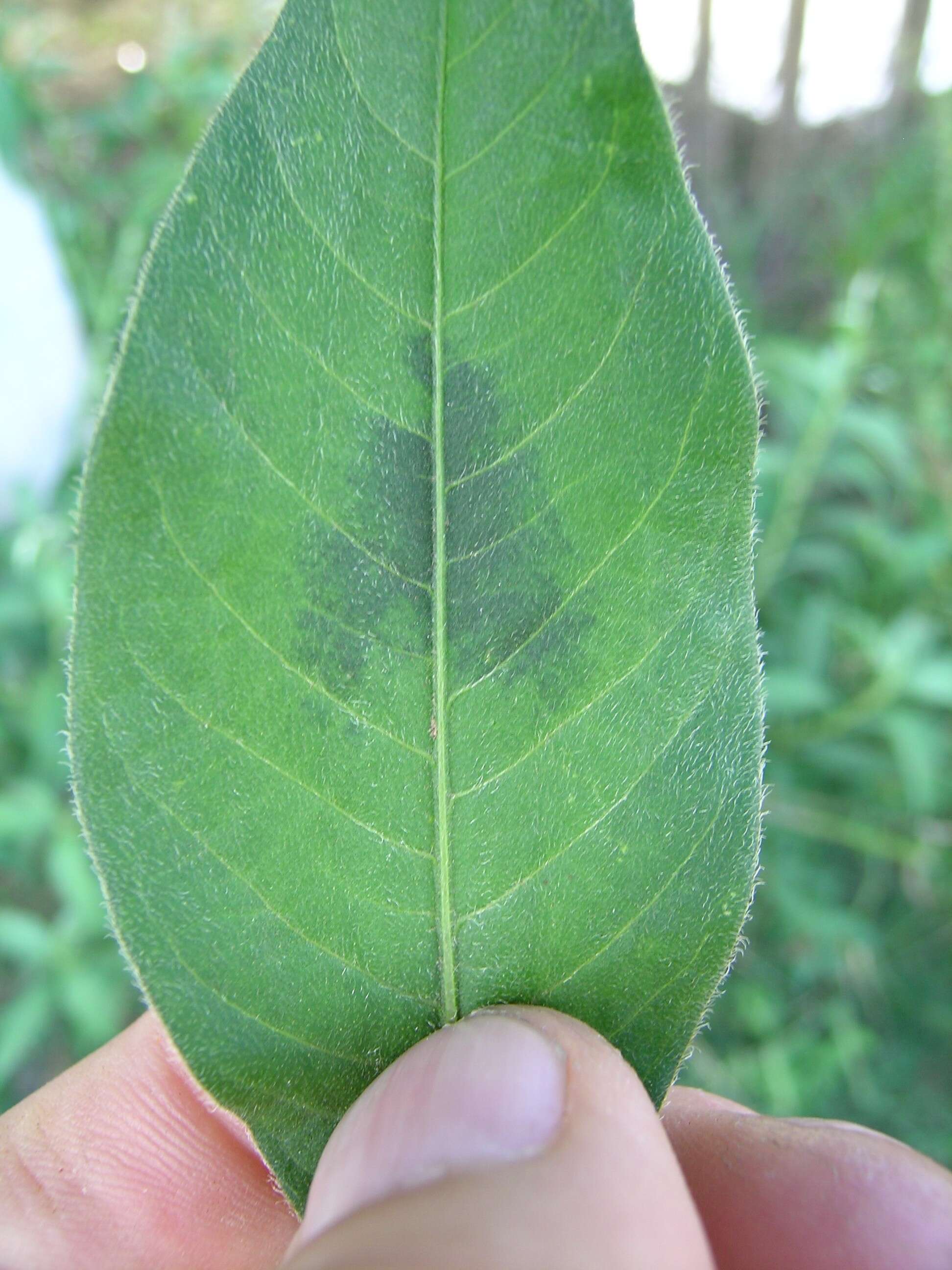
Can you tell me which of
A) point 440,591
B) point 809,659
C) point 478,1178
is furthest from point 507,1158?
point 809,659

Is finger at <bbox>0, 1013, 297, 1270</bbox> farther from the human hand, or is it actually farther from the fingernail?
the fingernail

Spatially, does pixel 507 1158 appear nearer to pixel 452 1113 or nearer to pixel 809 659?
pixel 452 1113

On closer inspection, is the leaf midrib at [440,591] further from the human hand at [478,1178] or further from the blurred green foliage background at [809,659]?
the blurred green foliage background at [809,659]

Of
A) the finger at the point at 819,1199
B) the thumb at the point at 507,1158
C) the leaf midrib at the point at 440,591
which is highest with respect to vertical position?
the leaf midrib at the point at 440,591

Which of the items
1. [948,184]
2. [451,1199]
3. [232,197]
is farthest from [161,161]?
[451,1199]

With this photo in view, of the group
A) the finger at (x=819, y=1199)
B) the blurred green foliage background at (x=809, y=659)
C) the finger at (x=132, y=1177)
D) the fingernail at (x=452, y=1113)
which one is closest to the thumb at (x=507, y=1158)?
the fingernail at (x=452, y=1113)

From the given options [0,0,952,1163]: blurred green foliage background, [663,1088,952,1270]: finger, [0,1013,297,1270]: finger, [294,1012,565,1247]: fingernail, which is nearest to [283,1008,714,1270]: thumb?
[294,1012,565,1247]: fingernail
